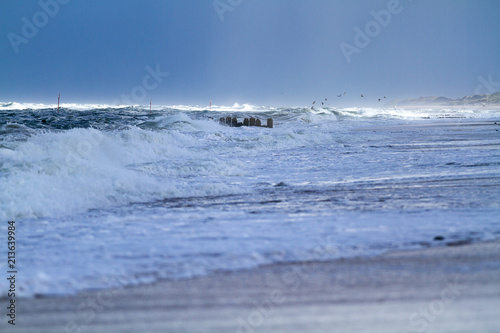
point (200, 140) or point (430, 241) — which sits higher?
point (200, 140)

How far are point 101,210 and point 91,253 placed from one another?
6.98 ft

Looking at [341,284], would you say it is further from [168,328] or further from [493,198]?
[493,198]

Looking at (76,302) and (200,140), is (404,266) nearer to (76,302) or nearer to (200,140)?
(76,302)

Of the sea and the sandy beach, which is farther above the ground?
the sea

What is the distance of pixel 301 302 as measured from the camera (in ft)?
8.73

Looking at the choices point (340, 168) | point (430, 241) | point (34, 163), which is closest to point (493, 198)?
point (430, 241)

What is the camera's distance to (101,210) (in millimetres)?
5844

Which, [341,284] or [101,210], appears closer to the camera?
[341,284]

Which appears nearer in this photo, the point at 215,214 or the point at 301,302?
the point at 301,302

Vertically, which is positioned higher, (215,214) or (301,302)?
(215,214)

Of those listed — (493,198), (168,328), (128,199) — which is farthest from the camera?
(128,199)

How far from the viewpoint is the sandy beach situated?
2387 millimetres

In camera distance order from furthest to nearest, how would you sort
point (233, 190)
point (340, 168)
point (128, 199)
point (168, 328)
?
1. point (340, 168)
2. point (233, 190)
3. point (128, 199)
4. point (168, 328)

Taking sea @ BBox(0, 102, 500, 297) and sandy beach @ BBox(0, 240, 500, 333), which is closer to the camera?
sandy beach @ BBox(0, 240, 500, 333)
